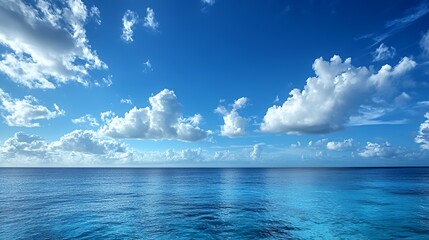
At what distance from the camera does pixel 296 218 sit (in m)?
32.8

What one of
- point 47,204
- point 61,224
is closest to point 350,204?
point 61,224

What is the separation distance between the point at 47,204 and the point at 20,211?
648cm

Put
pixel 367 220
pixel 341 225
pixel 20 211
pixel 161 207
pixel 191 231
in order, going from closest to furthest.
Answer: pixel 191 231 → pixel 341 225 → pixel 367 220 → pixel 20 211 → pixel 161 207

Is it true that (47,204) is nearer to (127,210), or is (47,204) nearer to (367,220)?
(127,210)

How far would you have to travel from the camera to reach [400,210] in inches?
1523

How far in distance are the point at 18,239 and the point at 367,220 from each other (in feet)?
131

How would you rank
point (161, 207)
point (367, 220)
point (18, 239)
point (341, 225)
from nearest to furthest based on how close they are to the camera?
point (18, 239), point (341, 225), point (367, 220), point (161, 207)

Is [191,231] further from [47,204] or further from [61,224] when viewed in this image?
[47,204]

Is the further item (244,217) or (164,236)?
(244,217)

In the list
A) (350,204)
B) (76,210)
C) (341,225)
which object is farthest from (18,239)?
(350,204)

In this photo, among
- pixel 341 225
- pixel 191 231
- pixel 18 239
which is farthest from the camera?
pixel 341 225

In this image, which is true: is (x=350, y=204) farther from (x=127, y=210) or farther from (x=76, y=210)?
(x=76, y=210)

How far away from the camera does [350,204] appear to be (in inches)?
1710

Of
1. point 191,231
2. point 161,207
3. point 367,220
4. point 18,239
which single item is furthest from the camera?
point 161,207
